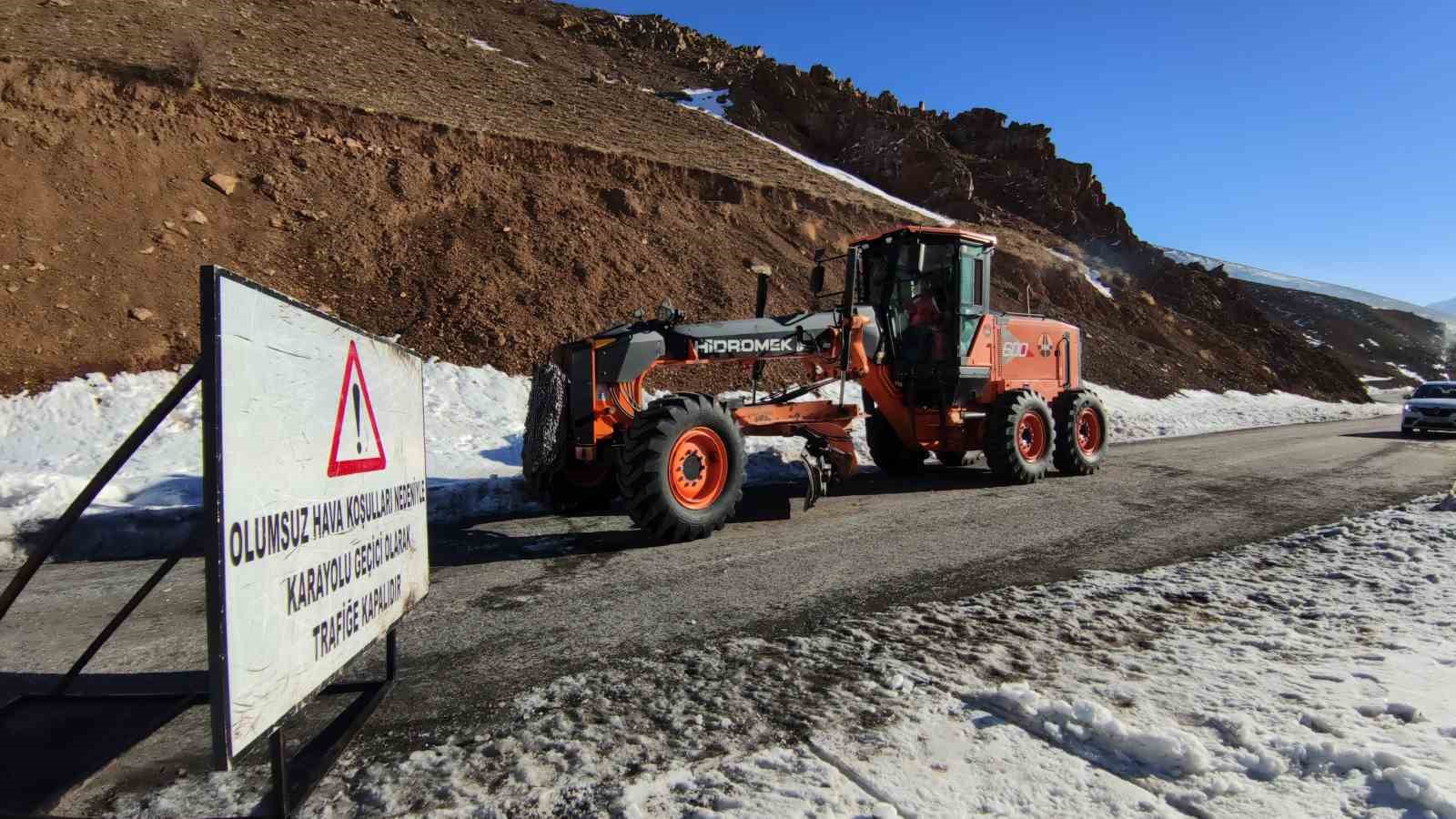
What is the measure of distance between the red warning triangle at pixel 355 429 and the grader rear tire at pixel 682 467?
3.02 meters

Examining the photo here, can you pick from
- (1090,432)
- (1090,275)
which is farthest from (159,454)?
(1090,275)

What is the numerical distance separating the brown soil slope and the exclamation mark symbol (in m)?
10.2

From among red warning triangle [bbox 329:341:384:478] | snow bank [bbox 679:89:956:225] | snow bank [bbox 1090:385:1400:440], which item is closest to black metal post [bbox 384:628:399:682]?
red warning triangle [bbox 329:341:384:478]

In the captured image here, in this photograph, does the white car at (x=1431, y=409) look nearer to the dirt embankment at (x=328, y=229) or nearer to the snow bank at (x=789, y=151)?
the dirt embankment at (x=328, y=229)

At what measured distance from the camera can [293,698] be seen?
2170mm

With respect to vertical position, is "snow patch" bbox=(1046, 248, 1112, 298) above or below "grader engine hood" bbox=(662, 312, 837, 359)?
above

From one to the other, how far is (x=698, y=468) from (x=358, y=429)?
3803mm

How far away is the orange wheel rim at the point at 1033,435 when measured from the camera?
9469 millimetres

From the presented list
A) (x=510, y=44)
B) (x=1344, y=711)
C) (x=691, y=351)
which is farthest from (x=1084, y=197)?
(x=1344, y=711)

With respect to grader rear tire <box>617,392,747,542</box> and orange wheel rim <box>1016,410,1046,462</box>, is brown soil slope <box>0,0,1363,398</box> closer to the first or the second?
grader rear tire <box>617,392,747,542</box>

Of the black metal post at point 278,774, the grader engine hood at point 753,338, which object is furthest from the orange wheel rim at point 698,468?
the black metal post at point 278,774

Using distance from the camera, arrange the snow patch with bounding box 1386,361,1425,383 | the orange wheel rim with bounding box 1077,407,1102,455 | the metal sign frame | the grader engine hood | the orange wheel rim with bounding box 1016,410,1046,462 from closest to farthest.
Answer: the metal sign frame, the grader engine hood, the orange wheel rim with bounding box 1016,410,1046,462, the orange wheel rim with bounding box 1077,407,1102,455, the snow patch with bounding box 1386,361,1425,383

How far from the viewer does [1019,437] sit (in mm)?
9320

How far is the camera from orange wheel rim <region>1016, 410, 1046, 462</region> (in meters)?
9.47
